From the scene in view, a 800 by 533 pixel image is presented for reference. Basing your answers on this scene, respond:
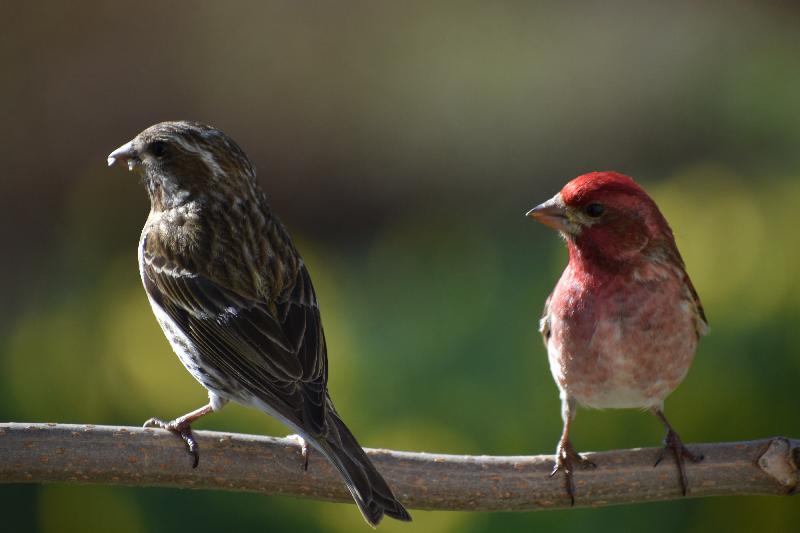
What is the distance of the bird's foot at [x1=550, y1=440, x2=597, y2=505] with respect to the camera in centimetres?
272

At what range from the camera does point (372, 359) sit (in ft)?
13.6

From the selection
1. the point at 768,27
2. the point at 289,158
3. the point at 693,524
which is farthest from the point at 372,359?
the point at 768,27

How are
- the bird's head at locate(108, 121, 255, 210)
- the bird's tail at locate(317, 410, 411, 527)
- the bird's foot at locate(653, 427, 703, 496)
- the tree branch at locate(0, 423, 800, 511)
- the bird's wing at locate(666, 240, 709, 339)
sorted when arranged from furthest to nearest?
the bird's wing at locate(666, 240, 709, 339), the bird's foot at locate(653, 427, 703, 496), the bird's head at locate(108, 121, 255, 210), the tree branch at locate(0, 423, 800, 511), the bird's tail at locate(317, 410, 411, 527)

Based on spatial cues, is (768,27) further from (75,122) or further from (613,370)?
(613,370)

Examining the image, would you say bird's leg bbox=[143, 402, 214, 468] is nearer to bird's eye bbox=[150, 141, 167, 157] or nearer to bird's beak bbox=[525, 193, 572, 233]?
bird's eye bbox=[150, 141, 167, 157]

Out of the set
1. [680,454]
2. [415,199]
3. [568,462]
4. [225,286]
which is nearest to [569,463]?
[568,462]

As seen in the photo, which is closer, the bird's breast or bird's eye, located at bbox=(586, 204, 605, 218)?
bird's eye, located at bbox=(586, 204, 605, 218)

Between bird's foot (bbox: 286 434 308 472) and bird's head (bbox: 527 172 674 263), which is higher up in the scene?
bird's head (bbox: 527 172 674 263)

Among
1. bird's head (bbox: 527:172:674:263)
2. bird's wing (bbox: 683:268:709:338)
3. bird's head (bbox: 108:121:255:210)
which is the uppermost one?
bird's head (bbox: 108:121:255:210)

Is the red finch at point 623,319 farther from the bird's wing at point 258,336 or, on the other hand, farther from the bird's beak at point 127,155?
the bird's beak at point 127,155

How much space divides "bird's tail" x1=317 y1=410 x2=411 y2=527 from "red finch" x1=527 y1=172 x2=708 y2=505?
1.69 ft

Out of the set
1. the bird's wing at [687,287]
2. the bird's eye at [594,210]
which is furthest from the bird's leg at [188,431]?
the bird's wing at [687,287]

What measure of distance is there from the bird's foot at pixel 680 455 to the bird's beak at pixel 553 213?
1.76 ft

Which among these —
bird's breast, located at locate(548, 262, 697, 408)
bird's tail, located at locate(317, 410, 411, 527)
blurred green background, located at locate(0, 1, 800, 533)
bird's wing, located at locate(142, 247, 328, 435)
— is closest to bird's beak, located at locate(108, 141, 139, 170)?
bird's wing, located at locate(142, 247, 328, 435)
